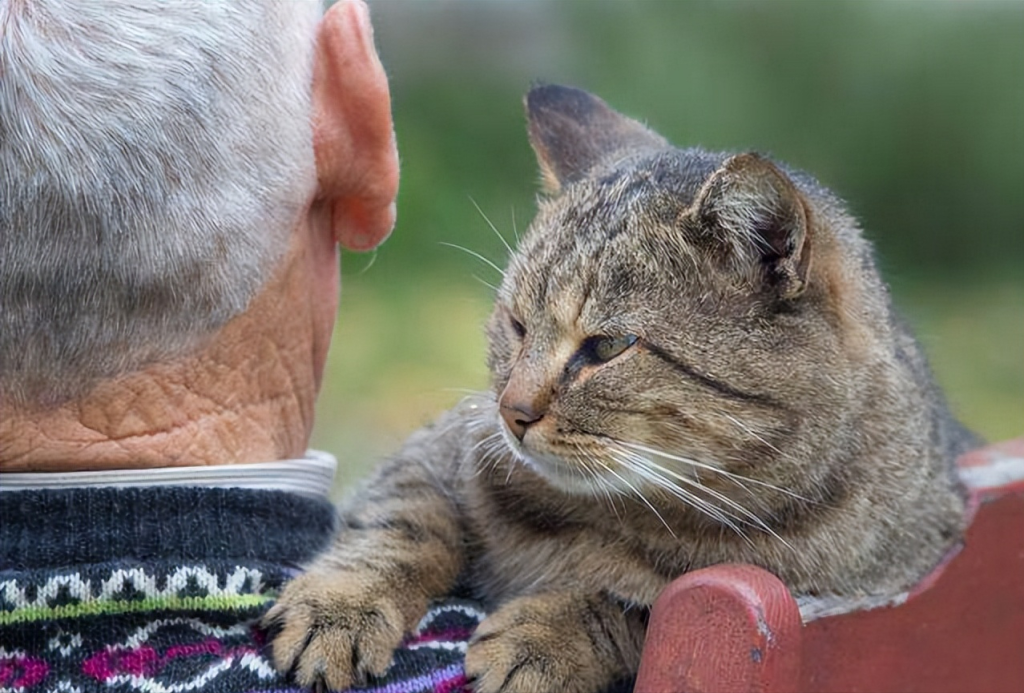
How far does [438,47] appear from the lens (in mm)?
6070

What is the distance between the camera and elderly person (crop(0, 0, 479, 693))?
1475 millimetres

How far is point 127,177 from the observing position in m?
1.50

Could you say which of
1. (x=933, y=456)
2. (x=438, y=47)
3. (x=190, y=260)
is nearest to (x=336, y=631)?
(x=190, y=260)

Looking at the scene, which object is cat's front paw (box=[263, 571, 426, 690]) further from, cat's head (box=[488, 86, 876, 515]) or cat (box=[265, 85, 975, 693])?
cat's head (box=[488, 86, 876, 515])

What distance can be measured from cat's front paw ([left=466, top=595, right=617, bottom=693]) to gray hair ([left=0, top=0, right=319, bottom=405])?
0.47m

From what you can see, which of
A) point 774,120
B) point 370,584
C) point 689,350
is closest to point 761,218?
point 689,350

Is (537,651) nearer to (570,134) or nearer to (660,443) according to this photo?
(660,443)

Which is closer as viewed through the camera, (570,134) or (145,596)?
(145,596)

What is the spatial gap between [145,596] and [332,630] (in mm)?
207

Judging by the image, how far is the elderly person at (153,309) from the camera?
4.84 feet

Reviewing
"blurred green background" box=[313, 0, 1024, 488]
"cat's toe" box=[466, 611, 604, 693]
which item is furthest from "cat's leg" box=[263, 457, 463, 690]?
"blurred green background" box=[313, 0, 1024, 488]

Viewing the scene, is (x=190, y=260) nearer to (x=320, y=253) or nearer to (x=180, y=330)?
(x=180, y=330)

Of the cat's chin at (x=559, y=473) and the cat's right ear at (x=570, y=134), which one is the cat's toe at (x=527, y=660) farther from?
the cat's right ear at (x=570, y=134)

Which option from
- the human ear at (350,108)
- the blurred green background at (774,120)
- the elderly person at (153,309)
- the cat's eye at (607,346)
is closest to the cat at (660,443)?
the cat's eye at (607,346)
